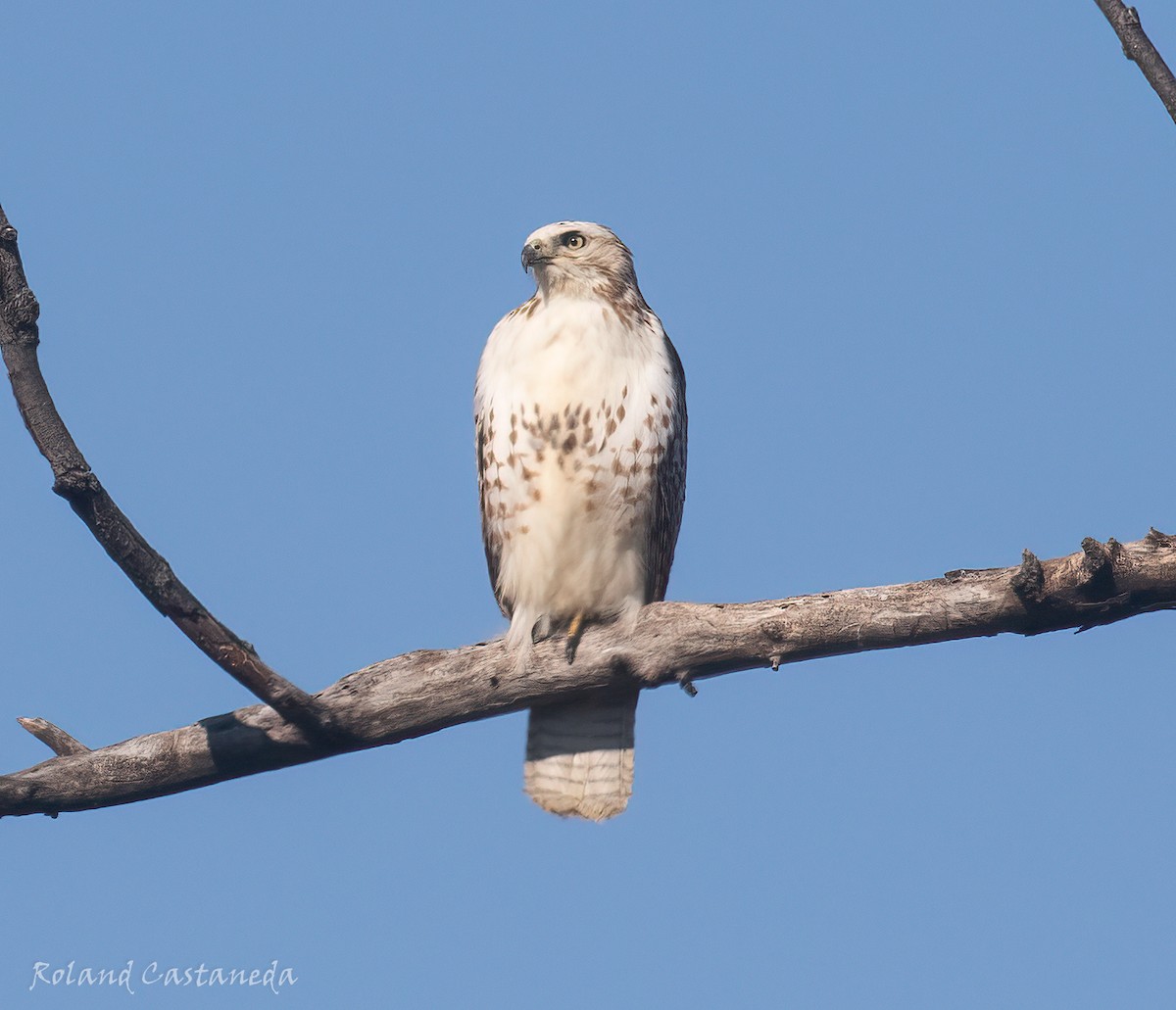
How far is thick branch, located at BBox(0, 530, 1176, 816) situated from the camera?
5043 mm

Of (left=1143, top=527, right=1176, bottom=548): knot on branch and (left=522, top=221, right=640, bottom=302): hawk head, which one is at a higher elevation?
(left=522, top=221, right=640, bottom=302): hawk head

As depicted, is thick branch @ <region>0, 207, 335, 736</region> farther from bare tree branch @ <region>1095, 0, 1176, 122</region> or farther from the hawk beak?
bare tree branch @ <region>1095, 0, 1176, 122</region>

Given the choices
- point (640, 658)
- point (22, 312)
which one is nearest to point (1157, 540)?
point (640, 658)

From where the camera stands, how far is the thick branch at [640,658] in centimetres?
504

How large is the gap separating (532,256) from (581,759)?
2.47m

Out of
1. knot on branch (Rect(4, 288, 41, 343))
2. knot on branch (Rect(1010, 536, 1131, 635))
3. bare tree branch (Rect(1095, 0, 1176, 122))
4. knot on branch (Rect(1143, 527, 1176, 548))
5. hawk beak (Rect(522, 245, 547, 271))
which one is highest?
hawk beak (Rect(522, 245, 547, 271))

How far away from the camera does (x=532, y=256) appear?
6.96 metres

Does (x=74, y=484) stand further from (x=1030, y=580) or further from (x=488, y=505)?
(x=1030, y=580)

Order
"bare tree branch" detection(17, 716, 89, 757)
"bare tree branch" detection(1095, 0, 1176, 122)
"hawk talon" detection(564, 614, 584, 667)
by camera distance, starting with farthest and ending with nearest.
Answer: "hawk talon" detection(564, 614, 584, 667), "bare tree branch" detection(17, 716, 89, 757), "bare tree branch" detection(1095, 0, 1176, 122)

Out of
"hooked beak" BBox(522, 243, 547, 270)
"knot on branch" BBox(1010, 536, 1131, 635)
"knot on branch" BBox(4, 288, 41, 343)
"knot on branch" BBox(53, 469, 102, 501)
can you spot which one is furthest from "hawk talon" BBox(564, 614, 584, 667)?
"knot on branch" BBox(4, 288, 41, 343)

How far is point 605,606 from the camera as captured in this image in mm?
6719

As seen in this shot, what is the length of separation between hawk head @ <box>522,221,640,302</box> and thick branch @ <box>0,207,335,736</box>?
2863mm

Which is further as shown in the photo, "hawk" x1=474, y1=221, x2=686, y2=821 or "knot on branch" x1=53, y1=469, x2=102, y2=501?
"hawk" x1=474, y1=221, x2=686, y2=821

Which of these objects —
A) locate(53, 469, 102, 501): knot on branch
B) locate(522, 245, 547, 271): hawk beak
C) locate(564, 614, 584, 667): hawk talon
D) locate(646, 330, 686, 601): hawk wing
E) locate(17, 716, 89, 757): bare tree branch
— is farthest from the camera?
locate(522, 245, 547, 271): hawk beak
